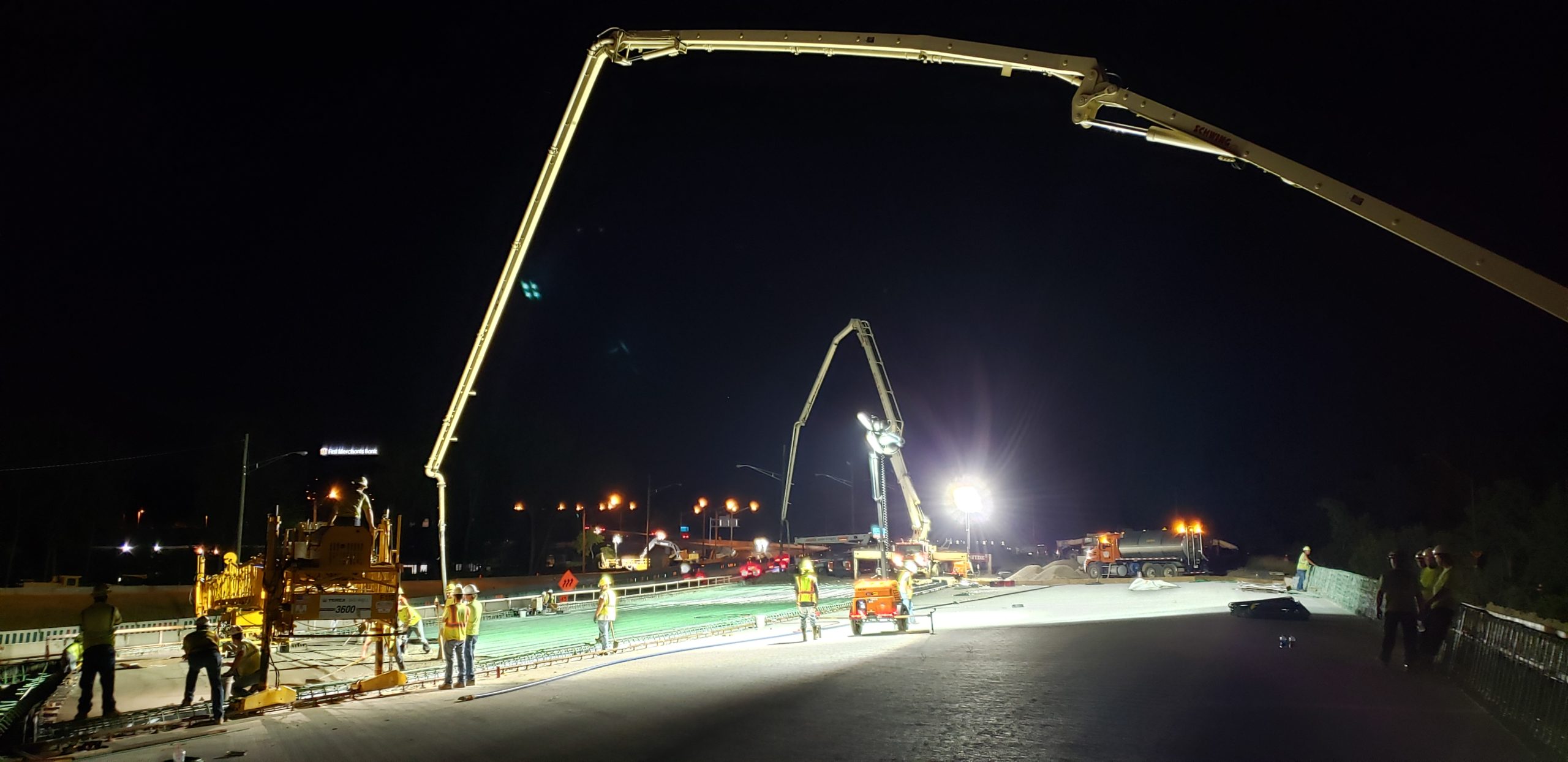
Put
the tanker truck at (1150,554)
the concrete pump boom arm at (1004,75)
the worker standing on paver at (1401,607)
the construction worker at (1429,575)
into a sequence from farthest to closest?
1. the tanker truck at (1150,554)
2. the construction worker at (1429,575)
3. the worker standing on paver at (1401,607)
4. the concrete pump boom arm at (1004,75)

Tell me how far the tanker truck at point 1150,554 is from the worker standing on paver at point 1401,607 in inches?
1182

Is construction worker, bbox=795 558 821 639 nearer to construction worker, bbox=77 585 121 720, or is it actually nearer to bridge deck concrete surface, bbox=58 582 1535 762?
bridge deck concrete surface, bbox=58 582 1535 762

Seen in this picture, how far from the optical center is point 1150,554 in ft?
146

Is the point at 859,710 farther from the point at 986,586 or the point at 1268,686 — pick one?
the point at 986,586

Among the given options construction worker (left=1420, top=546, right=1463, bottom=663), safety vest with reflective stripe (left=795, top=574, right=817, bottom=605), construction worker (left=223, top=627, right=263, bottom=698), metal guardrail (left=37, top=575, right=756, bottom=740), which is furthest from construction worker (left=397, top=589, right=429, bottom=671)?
construction worker (left=1420, top=546, right=1463, bottom=663)

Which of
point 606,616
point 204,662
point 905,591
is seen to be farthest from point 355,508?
point 905,591

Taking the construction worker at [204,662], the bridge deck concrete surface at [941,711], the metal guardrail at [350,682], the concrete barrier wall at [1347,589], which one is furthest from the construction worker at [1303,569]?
the construction worker at [204,662]

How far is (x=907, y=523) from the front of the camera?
11500cm

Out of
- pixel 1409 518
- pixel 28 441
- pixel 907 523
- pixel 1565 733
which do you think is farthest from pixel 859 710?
pixel 907 523

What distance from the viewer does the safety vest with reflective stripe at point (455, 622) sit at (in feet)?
45.2

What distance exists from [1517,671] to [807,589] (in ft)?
39.4

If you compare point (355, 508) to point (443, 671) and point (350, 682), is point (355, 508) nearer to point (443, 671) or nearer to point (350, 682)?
point (350, 682)

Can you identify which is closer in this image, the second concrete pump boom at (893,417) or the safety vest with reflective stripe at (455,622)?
the safety vest with reflective stripe at (455,622)

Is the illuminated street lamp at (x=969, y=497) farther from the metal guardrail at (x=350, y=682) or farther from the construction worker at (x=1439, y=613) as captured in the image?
the construction worker at (x=1439, y=613)
